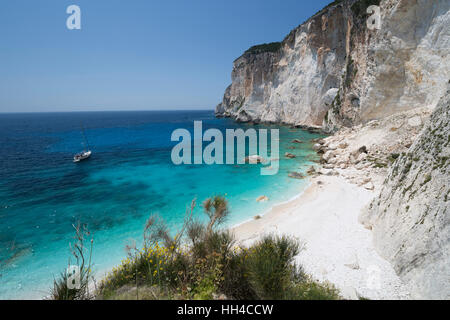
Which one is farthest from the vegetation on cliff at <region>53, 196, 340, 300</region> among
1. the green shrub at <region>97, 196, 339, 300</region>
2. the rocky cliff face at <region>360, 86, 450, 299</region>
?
the rocky cliff face at <region>360, 86, 450, 299</region>

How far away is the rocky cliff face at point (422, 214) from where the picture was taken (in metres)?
4.23

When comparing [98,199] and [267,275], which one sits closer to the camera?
[267,275]

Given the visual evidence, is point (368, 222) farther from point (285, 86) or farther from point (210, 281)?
point (285, 86)

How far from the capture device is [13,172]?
69.1ft

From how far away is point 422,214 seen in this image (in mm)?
4965

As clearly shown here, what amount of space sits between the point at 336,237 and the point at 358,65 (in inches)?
1025

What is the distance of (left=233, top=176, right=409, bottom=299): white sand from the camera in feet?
16.4

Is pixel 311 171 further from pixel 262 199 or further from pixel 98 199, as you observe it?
pixel 98 199

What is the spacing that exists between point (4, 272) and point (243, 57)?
7468 cm

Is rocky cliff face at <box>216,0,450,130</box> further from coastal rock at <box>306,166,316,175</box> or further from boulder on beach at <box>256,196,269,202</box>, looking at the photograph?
boulder on beach at <box>256,196,269,202</box>

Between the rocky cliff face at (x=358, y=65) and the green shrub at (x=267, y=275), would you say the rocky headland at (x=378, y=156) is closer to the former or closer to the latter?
the rocky cliff face at (x=358, y=65)

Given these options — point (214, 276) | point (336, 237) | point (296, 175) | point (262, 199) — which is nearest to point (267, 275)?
point (214, 276)

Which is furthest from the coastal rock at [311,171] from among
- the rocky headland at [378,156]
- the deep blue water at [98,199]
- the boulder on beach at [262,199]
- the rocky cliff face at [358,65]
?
the rocky cliff face at [358,65]
